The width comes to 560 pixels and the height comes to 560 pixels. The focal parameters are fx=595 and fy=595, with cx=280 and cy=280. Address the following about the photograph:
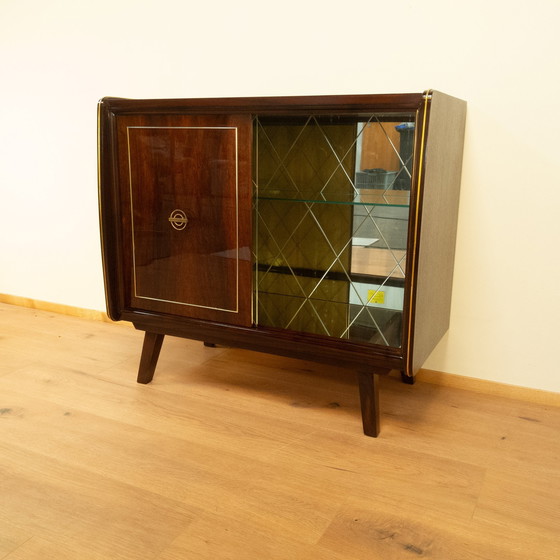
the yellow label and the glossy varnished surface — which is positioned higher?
the glossy varnished surface

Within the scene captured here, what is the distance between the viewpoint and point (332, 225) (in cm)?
143

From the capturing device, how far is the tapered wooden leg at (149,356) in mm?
1617

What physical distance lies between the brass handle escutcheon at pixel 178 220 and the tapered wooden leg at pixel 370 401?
1.81 ft

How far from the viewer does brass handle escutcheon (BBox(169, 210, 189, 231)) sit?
4.74ft

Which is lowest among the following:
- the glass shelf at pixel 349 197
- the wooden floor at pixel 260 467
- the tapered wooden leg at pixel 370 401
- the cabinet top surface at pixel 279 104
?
the wooden floor at pixel 260 467

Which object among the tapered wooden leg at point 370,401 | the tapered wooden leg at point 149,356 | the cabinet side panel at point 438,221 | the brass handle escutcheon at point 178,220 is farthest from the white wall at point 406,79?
the tapered wooden leg at point 149,356

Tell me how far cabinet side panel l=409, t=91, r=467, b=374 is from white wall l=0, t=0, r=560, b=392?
8 centimetres

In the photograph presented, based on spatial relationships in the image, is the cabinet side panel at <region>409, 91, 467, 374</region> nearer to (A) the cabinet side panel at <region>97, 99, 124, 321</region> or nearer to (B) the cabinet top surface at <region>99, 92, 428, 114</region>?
(B) the cabinet top surface at <region>99, 92, 428, 114</region>

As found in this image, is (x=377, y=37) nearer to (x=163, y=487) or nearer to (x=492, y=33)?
(x=492, y=33)

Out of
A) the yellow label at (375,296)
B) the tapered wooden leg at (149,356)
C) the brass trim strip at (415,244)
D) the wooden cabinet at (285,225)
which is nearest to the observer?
the brass trim strip at (415,244)

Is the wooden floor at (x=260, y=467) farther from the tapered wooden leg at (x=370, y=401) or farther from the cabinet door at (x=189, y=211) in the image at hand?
the cabinet door at (x=189, y=211)

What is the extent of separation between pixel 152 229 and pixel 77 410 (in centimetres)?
49

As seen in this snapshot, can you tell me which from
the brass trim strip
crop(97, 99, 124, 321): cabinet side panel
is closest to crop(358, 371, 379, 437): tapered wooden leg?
the brass trim strip

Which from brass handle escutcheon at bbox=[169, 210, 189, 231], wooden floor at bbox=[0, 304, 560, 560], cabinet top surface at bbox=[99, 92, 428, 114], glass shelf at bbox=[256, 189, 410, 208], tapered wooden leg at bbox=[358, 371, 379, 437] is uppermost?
cabinet top surface at bbox=[99, 92, 428, 114]
